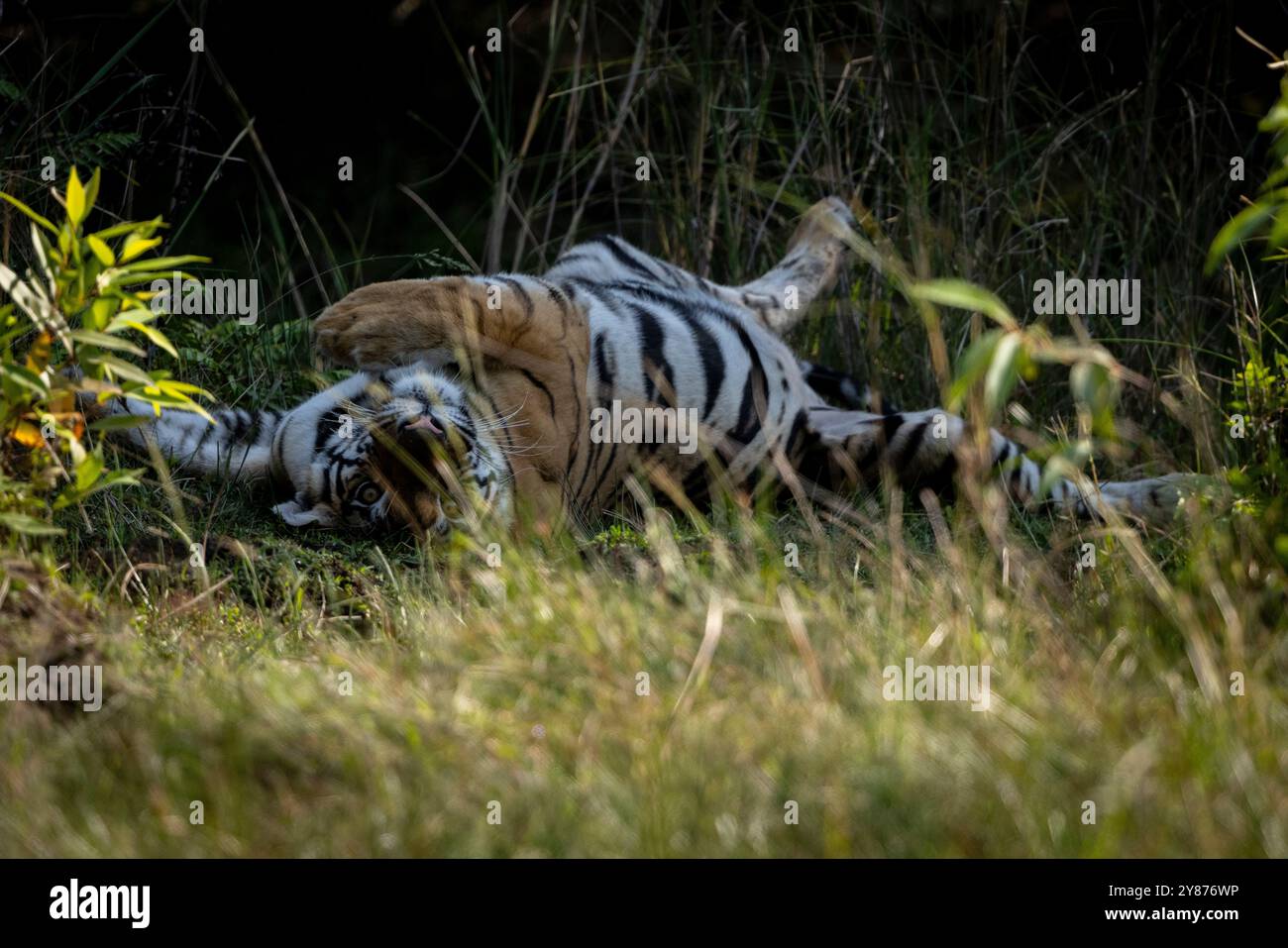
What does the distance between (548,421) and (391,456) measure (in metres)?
0.55

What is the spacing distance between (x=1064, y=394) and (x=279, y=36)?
523 cm

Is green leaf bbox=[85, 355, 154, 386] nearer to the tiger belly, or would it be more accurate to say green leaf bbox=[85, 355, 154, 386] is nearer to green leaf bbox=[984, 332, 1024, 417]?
green leaf bbox=[984, 332, 1024, 417]

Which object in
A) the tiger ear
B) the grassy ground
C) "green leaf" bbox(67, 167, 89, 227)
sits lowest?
the grassy ground

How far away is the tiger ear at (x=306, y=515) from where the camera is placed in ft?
13.8

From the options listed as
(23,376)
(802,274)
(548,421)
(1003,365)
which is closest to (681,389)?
(548,421)

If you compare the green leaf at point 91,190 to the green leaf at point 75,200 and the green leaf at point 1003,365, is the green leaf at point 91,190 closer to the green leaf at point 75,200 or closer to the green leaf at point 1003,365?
the green leaf at point 75,200

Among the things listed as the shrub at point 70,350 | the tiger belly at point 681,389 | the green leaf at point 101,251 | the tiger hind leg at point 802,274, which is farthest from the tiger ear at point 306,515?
the tiger hind leg at point 802,274

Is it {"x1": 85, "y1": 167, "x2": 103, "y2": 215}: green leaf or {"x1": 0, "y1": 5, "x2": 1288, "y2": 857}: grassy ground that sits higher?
{"x1": 85, "y1": 167, "x2": 103, "y2": 215}: green leaf

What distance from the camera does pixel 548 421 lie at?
4.39 m

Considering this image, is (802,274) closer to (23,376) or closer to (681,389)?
(681,389)

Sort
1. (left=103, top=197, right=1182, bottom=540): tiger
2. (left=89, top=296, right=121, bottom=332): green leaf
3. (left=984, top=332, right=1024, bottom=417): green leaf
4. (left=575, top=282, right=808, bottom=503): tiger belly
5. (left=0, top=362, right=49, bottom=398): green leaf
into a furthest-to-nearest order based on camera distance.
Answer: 1. (left=575, top=282, right=808, bottom=503): tiger belly
2. (left=103, top=197, right=1182, bottom=540): tiger
3. (left=89, top=296, right=121, bottom=332): green leaf
4. (left=0, top=362, right=49, bottom=398): green leaf
5. (left=984, top=332, right=1024, bottom=417): green leaf

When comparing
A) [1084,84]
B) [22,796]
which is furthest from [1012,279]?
[22,796]

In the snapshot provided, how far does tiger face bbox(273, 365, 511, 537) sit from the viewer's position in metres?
3.99

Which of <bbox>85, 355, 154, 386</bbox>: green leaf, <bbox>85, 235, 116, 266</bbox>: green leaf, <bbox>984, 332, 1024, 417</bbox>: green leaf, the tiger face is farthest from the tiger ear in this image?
<bbox>984, 332, 1024, 417</bbox>: green leaf
